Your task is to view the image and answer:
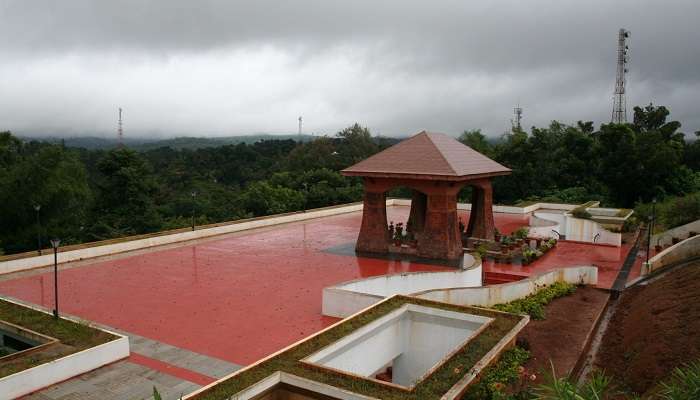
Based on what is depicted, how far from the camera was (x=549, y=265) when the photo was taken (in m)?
17.2

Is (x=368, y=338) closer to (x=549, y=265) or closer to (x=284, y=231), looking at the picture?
(x=549, y=265)

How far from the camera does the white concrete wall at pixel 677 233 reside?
19906 millimetres

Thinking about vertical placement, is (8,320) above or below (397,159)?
below

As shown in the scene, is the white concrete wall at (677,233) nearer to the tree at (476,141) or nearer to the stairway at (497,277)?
the stairway at (497,277)

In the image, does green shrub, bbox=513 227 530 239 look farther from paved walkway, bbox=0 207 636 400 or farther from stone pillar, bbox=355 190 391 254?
stone pillar, bbox=355 190 391 254

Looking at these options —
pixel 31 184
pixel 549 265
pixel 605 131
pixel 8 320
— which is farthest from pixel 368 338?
pixel 605 131

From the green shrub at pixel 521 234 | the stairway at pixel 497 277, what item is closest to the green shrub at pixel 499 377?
the stairway at pixel 497 277

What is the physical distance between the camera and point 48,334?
958 centimetres

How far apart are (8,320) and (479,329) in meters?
8.64

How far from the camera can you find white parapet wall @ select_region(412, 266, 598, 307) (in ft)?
40.5

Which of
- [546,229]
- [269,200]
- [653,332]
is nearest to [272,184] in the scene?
[269,200]

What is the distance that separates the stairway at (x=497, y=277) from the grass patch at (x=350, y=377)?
6039 millimetres

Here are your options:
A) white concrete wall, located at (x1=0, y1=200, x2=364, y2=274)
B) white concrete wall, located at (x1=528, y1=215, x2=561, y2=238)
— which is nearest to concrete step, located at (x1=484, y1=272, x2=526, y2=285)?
white concrete wall, located at (x1=528, y1=215, x2=561, y2=238)

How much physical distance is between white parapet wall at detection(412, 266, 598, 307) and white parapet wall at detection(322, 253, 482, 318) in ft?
3.11
